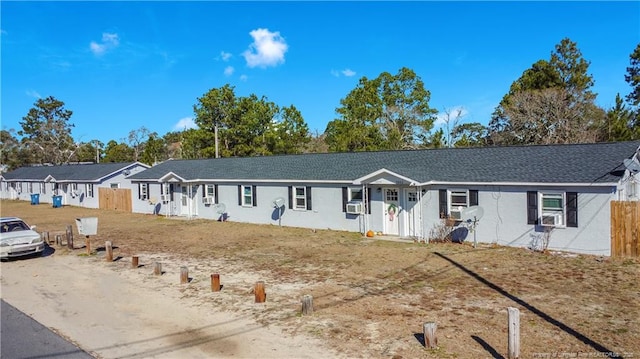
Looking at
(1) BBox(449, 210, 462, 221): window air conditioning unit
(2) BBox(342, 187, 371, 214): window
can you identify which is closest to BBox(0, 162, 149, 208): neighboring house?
(2) BBox(342, 187, 371, 214): window

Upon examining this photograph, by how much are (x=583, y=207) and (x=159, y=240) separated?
1783cm

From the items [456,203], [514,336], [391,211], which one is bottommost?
[514,336]

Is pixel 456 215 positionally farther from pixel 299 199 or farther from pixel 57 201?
pixel 57 201

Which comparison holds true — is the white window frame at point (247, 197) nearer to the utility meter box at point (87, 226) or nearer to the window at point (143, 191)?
the utility meter box at point (87, 226)

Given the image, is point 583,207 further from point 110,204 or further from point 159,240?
point 110,204

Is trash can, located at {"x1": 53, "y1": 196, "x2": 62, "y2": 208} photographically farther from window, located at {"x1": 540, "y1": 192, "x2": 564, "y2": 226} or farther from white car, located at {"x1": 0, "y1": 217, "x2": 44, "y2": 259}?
window, located at {"x1": 540, "y1": 192, "x2": 564, "y2": 226}

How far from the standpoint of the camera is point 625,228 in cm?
1488

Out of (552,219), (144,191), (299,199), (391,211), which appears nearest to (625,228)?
(552,219)

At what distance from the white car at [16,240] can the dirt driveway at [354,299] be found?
46 centimetres

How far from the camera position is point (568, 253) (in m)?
15.8

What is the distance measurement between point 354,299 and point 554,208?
974cm

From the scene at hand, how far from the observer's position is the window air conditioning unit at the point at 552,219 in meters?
15.9

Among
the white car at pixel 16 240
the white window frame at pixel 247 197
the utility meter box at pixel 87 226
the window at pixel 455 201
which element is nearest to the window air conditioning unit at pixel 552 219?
the window at pixel 455 201

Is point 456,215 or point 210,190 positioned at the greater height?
point 210,190
